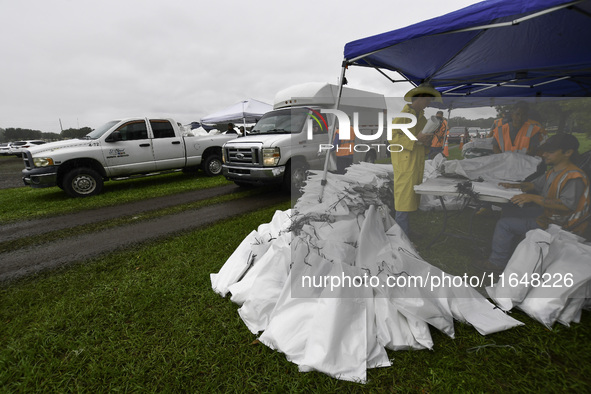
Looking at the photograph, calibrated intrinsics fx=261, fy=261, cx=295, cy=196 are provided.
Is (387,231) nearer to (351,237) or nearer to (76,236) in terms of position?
(351,237)

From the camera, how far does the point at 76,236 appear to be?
4.45 m

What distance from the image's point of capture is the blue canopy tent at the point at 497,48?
6.28 ft

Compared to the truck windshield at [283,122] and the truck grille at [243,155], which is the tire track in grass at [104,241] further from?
the truck windshield at [283,122]

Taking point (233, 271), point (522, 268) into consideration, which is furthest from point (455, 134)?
point (233, 271)

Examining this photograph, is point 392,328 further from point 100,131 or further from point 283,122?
point 100,131

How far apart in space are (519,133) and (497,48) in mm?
1242

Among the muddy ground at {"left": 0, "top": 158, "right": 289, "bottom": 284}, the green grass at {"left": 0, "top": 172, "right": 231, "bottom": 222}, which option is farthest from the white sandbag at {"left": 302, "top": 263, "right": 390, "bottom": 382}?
the green grass at {"left": 0, "top": 172, "right": 231, "bottom": 222}

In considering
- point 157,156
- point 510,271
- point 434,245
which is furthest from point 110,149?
point 510,271

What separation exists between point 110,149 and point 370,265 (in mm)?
7955

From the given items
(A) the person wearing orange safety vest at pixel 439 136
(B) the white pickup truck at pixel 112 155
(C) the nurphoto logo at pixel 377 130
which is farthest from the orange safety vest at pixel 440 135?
(B) the white pickup truck at pixel 112 155

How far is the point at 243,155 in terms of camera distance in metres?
6.21

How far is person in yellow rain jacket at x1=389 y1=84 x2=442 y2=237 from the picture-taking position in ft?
9.23

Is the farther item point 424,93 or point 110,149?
point 110,149

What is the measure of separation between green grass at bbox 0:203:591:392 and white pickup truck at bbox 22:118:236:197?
17.1 ft
